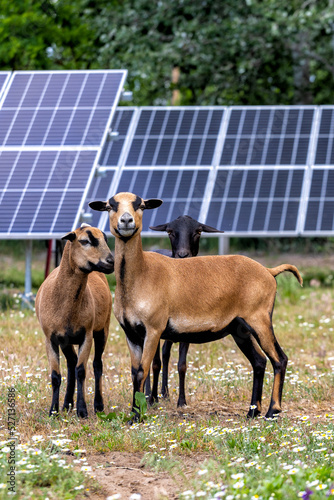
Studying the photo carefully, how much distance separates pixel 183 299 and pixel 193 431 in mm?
1102

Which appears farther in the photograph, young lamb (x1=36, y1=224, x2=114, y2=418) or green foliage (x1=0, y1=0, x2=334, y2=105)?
green foliage (x1=0, y1=0, x2=334, y2=105)

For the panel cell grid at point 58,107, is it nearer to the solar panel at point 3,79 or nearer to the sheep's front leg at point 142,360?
the solar panel at point 3,79

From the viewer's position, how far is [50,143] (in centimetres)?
1243

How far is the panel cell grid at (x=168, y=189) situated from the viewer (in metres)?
11.9

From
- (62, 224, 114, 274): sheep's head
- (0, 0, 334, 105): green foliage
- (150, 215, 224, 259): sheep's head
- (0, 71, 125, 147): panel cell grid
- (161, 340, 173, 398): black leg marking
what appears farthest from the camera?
(0, 0, 334, 105): green foliage

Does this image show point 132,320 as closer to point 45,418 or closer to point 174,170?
point 45,418

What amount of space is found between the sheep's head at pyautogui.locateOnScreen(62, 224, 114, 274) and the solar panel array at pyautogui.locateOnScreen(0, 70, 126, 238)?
391 cm

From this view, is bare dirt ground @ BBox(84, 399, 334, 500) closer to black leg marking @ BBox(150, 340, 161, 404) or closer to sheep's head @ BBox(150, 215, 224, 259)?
black leg marking @ BBox(150, 340, 161, 404)

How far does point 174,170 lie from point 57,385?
277 inches

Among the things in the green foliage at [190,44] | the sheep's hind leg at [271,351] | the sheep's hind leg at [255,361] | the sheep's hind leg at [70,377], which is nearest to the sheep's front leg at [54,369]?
the sheep's hind leg at [70,377]

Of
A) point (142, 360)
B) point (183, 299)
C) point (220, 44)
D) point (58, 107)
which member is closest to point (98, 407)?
point (142, 360)

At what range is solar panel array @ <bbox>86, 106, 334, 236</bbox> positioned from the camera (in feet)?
39.4

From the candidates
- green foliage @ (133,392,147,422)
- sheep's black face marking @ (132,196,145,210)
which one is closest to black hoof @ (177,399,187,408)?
green foliage @ (133,392,147,422)

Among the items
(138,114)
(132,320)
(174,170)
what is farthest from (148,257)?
(138,114)
